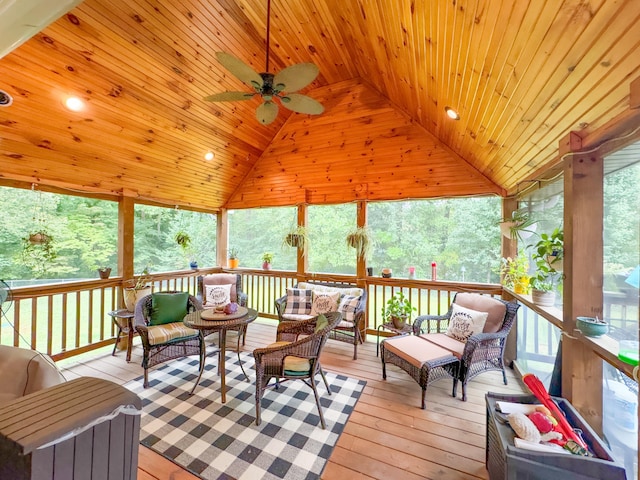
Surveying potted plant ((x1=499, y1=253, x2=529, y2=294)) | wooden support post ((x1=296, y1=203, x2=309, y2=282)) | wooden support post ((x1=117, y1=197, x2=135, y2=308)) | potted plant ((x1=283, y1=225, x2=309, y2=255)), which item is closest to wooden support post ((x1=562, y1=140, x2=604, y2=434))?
potted plant ((x1=499, y1=253, x2=529, y2=294))

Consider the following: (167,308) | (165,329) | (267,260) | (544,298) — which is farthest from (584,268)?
(267,260)

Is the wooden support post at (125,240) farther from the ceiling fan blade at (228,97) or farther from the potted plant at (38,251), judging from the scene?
the ceiling fan blade at (228,97)

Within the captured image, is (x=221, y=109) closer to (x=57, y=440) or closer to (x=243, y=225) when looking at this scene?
(x=243, y=225)

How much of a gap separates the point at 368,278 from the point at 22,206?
4.79 metres

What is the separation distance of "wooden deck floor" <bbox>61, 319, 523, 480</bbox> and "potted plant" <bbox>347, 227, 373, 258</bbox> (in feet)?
5.42

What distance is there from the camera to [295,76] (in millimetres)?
2000

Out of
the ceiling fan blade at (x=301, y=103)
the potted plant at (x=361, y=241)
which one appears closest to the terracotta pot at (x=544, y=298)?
the potted plant at (x=361, y=241)

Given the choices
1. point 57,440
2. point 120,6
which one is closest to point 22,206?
point 120,6

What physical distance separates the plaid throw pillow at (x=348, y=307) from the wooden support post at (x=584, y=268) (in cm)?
228

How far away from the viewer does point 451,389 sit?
2.88 meters

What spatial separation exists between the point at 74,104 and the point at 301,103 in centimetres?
248

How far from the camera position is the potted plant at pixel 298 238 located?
4645mm

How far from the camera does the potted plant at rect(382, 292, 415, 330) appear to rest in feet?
12.0

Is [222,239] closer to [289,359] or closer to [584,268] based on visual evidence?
[289,359]
